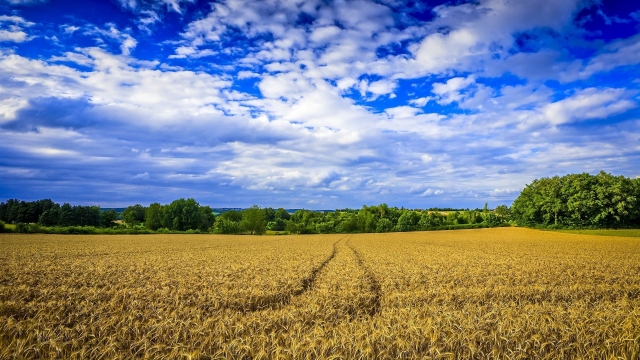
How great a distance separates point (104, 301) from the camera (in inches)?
388

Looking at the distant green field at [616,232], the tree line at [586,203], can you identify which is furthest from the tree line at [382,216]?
the distant green field at [616,232]

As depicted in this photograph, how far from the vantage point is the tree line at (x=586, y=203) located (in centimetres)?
7131

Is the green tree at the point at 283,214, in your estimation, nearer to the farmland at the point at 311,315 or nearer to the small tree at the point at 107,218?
the small tree at the point at 107,218

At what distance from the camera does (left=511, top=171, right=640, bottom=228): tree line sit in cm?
7131

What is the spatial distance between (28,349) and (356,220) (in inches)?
4260

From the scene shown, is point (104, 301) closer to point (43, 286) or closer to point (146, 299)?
point (146, 299)

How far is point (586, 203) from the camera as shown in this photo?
237ft

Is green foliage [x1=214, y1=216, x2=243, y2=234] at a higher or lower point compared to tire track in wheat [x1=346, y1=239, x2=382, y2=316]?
lower

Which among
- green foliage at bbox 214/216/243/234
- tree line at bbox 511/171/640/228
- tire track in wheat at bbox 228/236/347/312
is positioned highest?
tree line at bbox 511/171/640/228

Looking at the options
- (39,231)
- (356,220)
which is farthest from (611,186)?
(39,231)

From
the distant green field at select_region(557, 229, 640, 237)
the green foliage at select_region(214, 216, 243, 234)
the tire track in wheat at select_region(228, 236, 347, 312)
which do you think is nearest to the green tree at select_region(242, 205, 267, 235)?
the green foliage at select_region(214, 216, 243, 234)

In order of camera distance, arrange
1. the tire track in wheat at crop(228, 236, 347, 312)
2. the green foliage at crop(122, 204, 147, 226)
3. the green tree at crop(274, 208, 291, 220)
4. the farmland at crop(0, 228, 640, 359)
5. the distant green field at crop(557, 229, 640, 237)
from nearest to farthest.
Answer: the farmland at crop(0, 228, 640, 359)
the tire track in wheat at crop(228, 236, 347, 312)
the distant green field at crop(557, 229, 640, 237)
the green foliage at crop(122, 204, 147, 226)
the green tree at crop(274, 208, 291, 220)

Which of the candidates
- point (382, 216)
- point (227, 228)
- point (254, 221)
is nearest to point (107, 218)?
point (227, 228)

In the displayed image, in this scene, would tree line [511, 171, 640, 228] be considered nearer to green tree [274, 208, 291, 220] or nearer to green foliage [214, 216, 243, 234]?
green foliage [214, 216, 243, 234]
